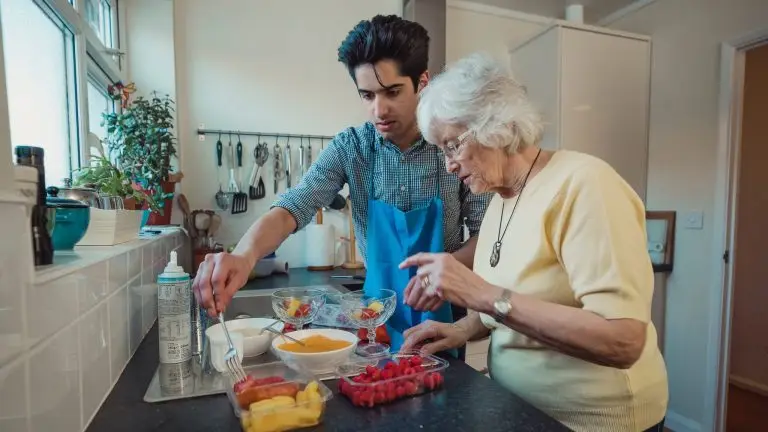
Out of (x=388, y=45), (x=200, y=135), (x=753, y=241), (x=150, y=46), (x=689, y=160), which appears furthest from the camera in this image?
(x=753, y=241)

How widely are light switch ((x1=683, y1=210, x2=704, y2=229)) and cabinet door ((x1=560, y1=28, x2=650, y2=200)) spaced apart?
310 mm

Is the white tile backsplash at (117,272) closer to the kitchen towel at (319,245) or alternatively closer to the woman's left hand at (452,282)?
the woman's left hand at (452,282)

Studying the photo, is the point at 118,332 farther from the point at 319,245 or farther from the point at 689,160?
the point at 689,160

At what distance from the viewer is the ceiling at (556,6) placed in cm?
272

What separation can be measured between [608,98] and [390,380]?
2486 mm

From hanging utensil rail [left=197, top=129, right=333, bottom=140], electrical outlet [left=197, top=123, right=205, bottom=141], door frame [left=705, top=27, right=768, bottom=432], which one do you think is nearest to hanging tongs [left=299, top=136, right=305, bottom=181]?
hanging utensil rail [left=197, top=129, right=333, bottom=140]

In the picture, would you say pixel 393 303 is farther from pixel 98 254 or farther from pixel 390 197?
pixel 98 254

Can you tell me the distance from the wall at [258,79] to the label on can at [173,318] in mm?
1497

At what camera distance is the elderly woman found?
28.1 inches

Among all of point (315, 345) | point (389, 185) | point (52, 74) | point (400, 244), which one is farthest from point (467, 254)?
point (52, 74)

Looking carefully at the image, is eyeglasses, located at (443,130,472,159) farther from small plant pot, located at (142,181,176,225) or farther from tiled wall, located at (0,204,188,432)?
small plant pot, located at (142,181,176,225)

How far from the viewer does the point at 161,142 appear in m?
1.70

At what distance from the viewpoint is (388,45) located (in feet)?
3.51

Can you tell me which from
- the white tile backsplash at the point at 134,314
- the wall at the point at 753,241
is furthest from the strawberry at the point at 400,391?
the wall at the point at 753,241
